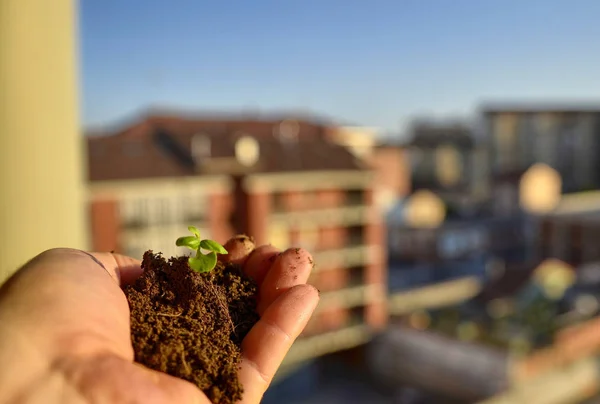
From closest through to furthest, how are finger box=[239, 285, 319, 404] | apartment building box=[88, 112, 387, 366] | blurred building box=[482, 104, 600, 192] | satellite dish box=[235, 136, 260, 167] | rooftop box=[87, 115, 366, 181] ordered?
1. finger box=[239, 285, 319, 404]
2. apartment building box=[88, 112, 387, 366]
3. rooftop box=[87, 115, 366, 181]
4. satellite dish box=[235, 136, 260, 167]
5. blurred building box=[482, 104, 600, 192]

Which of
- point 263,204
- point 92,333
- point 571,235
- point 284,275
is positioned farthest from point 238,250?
point 571,235

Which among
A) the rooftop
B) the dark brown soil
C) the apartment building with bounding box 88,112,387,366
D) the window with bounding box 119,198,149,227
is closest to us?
the dark brown soil

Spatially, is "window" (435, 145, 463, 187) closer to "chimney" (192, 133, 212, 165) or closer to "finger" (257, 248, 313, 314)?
"chimney" (192, 133, 212, 165)

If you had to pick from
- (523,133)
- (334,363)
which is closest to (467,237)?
(334,363)

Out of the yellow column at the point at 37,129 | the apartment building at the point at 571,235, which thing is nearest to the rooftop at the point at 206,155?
the yellow column at the point at 37,129

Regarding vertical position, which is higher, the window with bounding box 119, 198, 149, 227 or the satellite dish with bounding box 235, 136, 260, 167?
the satellite dish with bounding box 235, 136, 260, 167

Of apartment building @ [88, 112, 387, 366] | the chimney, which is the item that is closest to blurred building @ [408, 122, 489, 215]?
apartment building @ [88, 112, 387, 366]

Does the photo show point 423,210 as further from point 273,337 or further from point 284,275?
point 273,337

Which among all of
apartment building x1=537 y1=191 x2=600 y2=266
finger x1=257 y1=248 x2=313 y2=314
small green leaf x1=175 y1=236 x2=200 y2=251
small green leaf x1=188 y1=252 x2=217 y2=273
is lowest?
apartment building x1=537 y1=191 x2=600 y2=266
